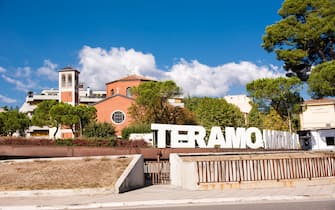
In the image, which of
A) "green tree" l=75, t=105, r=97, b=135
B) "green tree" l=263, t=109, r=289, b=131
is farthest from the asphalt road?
"green tree" l=263, t=109, r=289, b=131

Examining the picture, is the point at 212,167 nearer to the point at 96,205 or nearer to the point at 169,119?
the point at 96,205

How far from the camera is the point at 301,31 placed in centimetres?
3356

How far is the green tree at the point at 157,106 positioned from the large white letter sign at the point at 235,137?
1966 centimetres

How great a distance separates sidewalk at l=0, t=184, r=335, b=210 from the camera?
1209 cm

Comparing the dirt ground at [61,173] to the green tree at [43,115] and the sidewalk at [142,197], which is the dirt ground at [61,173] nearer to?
the sidewalk at [142,197]

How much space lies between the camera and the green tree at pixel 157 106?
45719mm

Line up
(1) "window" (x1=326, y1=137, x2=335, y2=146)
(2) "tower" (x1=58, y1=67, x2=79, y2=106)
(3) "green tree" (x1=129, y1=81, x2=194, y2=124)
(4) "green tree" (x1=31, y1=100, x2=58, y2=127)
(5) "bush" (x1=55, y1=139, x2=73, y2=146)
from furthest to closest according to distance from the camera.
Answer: (2) "tower" (x1=58, y1=67, x2=79, y2=106)
(4) "green tree" (x1=31, y1=100, x2=58, y2=127)
(1) "window" (x1=326, y1=137, x2=335, y2=146)
(3) "green tree" (x1=129, y1=81, x2=194, y2=124)
(5) "bush" (x1=55, y1=139, x2=73, y2=146)

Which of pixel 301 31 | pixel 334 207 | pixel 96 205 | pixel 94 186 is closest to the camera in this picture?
pixel 334 207

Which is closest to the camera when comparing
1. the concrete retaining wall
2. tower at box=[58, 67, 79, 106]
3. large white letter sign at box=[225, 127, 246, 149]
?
the concrete retaining wall

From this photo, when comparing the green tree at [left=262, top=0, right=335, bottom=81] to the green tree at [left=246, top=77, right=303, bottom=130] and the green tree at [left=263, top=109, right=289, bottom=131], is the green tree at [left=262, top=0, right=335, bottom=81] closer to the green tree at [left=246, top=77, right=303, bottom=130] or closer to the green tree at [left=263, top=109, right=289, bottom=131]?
the green tree at [left=246, top=77, right=303, bottom=130]

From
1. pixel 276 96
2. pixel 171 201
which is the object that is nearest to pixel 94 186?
pixel 171 201

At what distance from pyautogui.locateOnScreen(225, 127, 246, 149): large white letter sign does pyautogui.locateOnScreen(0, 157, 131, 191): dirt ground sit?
9231 millimetres

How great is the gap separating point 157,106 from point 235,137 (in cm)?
2173

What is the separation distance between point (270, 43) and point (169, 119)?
18.2 m
